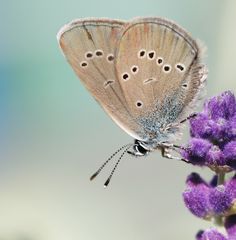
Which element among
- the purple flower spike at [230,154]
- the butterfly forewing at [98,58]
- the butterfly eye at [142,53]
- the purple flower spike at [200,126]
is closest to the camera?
the purple flower spike at [230,154]

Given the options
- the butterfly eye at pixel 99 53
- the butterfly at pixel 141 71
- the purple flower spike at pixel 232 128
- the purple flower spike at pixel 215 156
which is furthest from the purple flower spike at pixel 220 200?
the butterfly eye at pixel 99 53

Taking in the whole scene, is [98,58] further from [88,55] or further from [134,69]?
[134,69]

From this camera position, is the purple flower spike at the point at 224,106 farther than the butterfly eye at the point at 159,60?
No

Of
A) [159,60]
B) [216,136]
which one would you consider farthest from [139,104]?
[216,136]

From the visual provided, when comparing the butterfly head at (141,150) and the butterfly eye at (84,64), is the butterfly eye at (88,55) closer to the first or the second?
the butterfly eye at (84,64)

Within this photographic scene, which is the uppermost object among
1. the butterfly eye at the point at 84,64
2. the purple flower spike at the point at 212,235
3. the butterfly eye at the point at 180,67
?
the butterfly eye at the point at 180,67

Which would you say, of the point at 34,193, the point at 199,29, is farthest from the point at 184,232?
the point at 199,29
